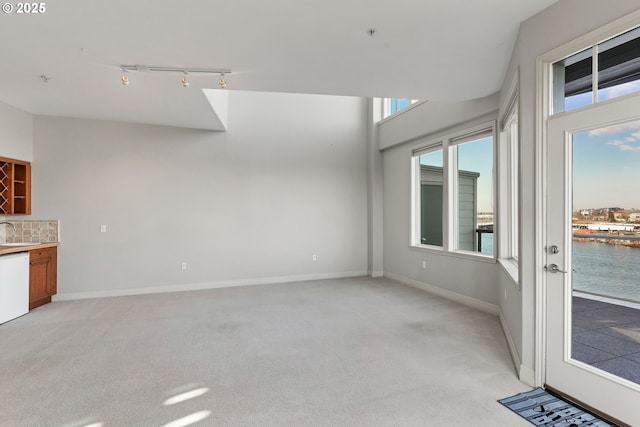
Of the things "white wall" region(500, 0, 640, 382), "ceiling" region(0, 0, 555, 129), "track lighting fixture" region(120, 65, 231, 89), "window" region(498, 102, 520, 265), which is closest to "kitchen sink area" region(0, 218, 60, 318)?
"ceiling" region(0, 0, 555, 129)

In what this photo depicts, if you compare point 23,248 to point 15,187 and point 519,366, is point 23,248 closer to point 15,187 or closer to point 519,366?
point 15,187

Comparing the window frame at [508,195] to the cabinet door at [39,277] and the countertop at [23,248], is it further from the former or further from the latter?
the cabinet door at [39,277]

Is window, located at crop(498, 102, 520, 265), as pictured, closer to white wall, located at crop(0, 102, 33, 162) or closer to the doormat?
the doormat

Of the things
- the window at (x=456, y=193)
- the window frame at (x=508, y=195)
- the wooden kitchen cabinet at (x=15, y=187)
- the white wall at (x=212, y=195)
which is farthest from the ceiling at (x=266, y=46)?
the white wall at (x=212, y=195)

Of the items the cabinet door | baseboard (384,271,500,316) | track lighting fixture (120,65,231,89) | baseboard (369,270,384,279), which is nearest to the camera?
track lighting fixture (120,65,231,89)

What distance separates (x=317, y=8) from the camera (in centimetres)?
231

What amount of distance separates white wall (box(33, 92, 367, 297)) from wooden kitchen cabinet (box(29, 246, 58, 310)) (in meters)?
0.14

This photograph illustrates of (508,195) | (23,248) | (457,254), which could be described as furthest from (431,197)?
(23,248)

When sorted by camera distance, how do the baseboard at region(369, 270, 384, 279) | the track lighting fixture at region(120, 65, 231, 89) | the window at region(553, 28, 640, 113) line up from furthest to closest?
the baseboard at region(369, 270, 384, 279) → the track lighting fixture at region(120, 65, 231, 89) → the window at region(553, 28, 640, 113)

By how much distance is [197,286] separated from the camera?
5805mm

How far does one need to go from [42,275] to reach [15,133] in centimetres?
206

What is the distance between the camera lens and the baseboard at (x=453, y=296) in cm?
436

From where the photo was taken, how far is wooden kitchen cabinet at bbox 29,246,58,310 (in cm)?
460

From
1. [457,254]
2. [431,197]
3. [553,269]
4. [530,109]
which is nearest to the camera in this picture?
[553,269]
